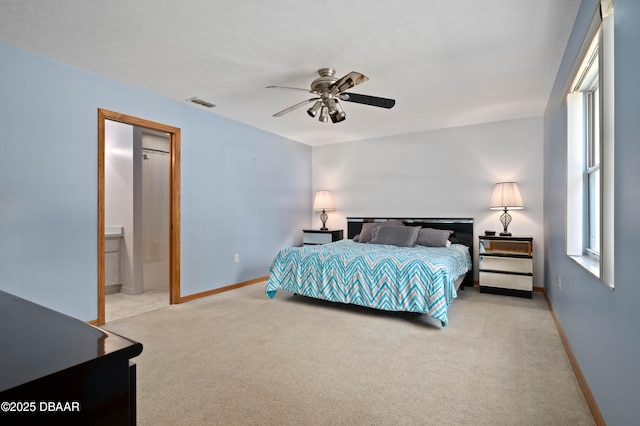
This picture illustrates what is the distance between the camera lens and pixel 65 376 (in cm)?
53

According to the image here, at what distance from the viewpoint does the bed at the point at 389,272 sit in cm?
325

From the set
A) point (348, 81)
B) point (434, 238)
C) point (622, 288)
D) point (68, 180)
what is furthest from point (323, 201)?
point (622, 288)

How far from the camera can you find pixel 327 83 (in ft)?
10.7

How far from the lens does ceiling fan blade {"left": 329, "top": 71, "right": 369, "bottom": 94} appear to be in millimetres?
2724

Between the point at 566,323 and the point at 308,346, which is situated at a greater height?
the point at 566,323

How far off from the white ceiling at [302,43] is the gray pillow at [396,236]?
1.76 meters

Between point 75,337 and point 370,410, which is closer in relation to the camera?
point 75,337

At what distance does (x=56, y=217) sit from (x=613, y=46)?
3.99 meters

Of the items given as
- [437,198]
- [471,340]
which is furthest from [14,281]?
[437,198]

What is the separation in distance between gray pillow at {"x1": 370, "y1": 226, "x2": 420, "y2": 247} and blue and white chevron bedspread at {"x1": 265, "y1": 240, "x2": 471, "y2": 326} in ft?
1.46

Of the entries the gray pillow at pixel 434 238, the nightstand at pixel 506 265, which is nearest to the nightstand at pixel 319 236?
the gray pillow at pixel 434 238

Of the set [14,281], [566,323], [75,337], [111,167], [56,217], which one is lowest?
[566,323]

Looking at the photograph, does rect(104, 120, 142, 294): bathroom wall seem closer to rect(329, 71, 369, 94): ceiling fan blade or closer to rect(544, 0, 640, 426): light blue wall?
rect(329, 71, 369, 94): ceiling fan blade

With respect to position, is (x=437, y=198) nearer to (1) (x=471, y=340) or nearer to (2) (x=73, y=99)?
(1) (x=471, y=340)
